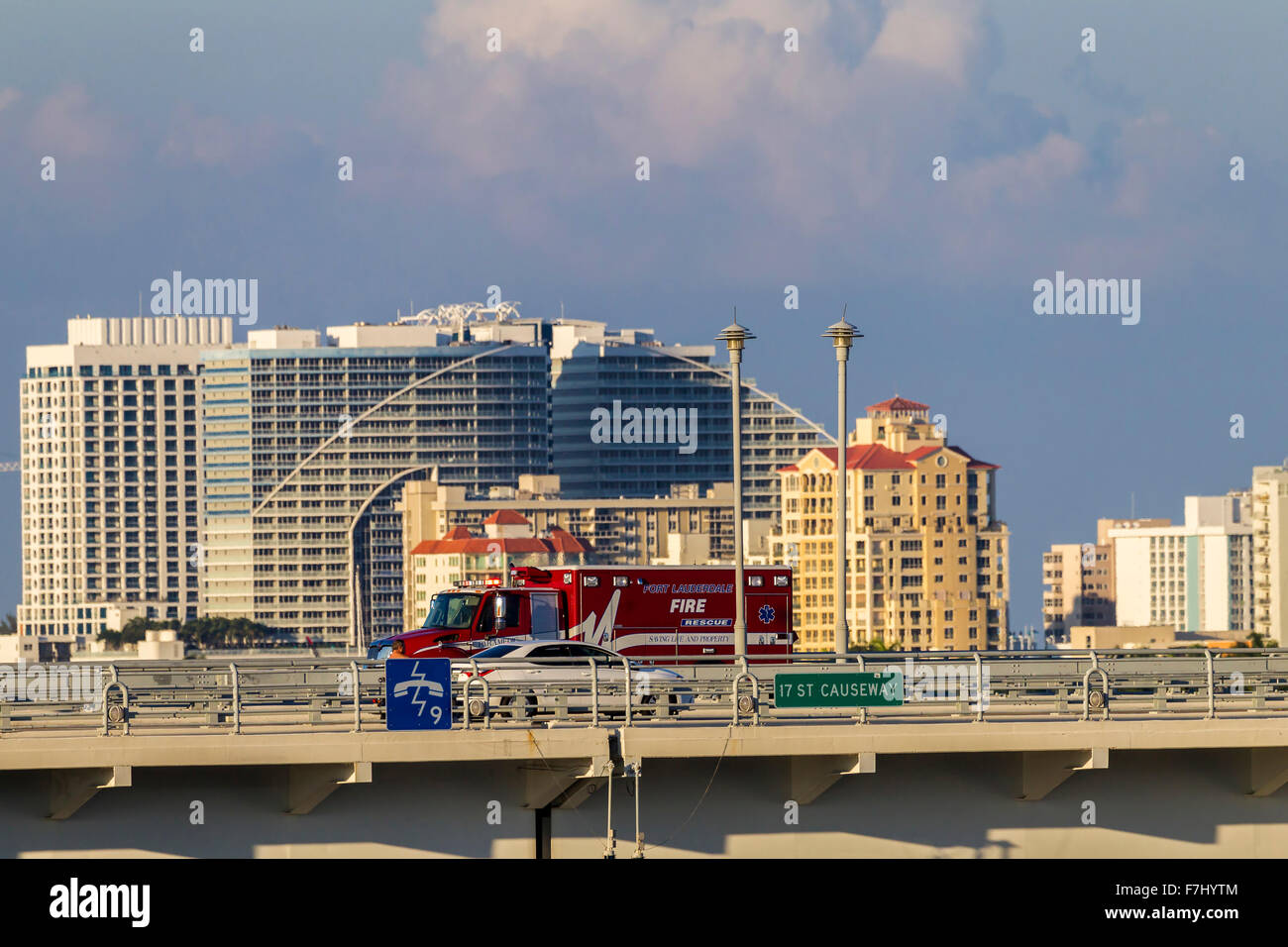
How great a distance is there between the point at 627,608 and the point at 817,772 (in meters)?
16.2

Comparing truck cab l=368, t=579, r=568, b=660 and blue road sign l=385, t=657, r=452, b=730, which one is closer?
blue road sign l=385, t=657, r=452, b=730

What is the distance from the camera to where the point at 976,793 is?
2614 centimetres

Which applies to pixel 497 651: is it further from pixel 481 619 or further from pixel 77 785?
pixel 77 785

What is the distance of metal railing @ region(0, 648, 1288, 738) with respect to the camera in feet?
87.5

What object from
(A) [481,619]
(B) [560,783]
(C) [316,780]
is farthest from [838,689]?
(A) [481,619]

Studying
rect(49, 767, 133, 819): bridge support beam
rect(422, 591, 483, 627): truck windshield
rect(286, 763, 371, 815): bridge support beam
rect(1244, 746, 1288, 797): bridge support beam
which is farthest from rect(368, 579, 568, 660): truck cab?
rect(1244, 746, 1288, 797): bridge support beam

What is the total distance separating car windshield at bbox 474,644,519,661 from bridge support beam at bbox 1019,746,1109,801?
915 centimetres

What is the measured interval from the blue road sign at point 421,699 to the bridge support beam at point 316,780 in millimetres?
1352

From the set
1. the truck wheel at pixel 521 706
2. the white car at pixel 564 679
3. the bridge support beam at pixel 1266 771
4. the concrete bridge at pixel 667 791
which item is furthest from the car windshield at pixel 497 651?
the bridge support beam at pixel 1266 771

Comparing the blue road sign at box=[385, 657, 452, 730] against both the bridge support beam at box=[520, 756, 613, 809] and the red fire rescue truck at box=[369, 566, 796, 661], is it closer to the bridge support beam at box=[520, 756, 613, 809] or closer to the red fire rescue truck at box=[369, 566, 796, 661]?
the bridge support beam at box=[520, 756, 613, 809]

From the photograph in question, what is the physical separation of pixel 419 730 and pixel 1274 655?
53.0ft

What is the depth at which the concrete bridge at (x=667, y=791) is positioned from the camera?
79.0ft
